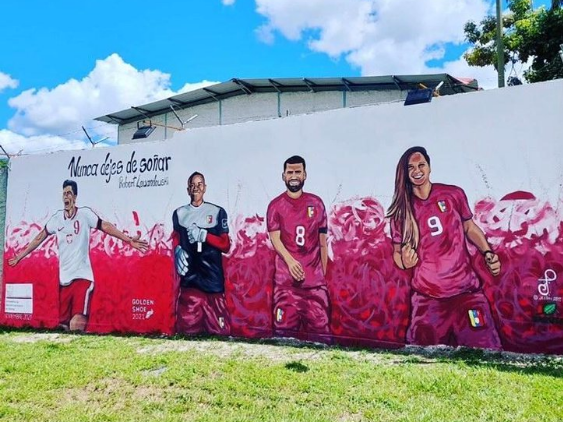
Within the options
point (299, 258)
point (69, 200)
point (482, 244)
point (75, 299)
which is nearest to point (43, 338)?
point (75, 299)

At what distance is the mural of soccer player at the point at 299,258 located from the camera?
7.12 meters

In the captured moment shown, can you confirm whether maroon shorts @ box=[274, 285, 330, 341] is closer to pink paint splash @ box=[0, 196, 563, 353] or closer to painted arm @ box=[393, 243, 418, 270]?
pink paint splash @ box=[0, 196, 563, 353]

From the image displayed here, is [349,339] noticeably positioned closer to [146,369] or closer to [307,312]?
[307,312]

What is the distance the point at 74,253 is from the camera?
9414 millimetres

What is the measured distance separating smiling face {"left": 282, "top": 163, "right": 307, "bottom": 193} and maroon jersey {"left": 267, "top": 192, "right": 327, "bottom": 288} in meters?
0.13

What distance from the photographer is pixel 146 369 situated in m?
5.85

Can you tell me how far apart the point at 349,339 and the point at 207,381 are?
2232 millimetres

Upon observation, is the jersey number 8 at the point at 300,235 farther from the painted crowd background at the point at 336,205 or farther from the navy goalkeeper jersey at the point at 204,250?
the navy goalkeeper jersey at the point at 204,250

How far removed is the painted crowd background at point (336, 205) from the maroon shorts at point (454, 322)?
106mm

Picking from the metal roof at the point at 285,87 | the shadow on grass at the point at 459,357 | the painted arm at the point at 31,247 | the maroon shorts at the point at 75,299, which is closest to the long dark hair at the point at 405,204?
the shadow on grass at the point at 459,357

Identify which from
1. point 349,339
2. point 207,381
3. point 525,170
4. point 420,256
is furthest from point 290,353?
point 525,170

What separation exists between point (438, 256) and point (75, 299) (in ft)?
20.1

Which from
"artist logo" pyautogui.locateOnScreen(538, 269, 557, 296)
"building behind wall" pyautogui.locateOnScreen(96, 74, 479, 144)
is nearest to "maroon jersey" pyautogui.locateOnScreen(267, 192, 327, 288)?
"artist logo" pyautogui.locateOnScreen(538, 269, 557, 296)

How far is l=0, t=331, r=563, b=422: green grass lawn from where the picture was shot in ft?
14.2
